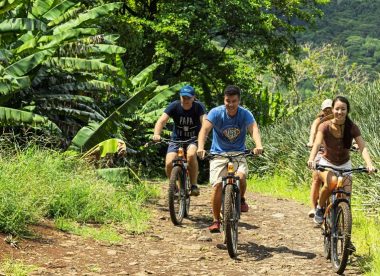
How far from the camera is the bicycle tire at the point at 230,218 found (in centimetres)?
770

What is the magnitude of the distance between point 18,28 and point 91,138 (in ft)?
8.31

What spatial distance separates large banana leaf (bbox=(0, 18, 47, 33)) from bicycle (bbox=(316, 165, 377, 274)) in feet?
23.0

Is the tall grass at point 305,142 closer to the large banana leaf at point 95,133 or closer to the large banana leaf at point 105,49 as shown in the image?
the large banana leaf at point 95,133

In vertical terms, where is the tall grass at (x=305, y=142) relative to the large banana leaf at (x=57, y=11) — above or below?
below

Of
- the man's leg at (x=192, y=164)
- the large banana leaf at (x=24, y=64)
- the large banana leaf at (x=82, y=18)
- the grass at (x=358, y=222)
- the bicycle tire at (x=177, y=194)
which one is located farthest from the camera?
the large banana leaf at (x=82, y=18)

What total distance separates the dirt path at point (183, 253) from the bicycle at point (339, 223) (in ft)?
0.76

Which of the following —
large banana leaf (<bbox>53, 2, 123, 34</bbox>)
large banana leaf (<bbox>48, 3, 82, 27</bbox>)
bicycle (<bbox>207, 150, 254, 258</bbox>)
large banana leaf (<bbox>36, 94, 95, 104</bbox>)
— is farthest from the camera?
large banana leaf (<bbox>48, 3, 82, 27</bbox>)

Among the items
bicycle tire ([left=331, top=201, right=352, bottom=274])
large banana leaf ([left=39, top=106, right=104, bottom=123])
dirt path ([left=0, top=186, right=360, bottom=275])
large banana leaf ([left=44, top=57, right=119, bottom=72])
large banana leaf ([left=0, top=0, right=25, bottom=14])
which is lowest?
dirt path ([left=0, top=186, right=360, bottom=275])

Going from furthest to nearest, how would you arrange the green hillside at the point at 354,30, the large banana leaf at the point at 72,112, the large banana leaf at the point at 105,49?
the green hillside at the point at 354,30
the large banana leaf at the point at 105,49
the large banana leaf at the point at 72,112

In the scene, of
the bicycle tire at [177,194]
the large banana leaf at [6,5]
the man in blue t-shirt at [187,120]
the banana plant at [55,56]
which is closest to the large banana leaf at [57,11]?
the banana plant at [55,56]

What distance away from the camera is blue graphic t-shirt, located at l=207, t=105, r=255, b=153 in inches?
331

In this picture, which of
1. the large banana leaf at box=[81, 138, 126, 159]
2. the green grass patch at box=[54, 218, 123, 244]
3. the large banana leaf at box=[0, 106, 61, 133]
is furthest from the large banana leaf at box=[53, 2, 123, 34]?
the green grass patch at box=[54, 218, 123, 244]

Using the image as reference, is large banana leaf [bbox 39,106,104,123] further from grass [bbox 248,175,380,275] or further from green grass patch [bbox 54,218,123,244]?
green grass patch [bbox 54,218,123,244]

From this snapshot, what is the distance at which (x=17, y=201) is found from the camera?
764 centimetres
